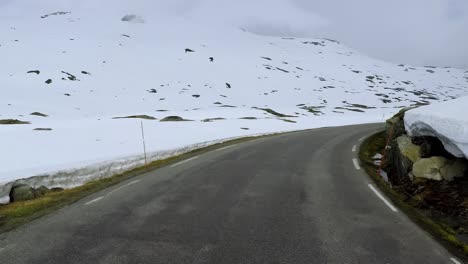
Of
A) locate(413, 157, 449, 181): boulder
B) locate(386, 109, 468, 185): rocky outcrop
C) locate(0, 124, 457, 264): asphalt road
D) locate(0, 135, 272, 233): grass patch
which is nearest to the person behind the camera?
locate(0, 124, 457, 264): asphalt road

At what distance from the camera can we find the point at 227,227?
7.39 meters

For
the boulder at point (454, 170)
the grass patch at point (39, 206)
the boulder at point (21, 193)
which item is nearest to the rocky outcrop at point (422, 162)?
the boulder at point (454, 170)

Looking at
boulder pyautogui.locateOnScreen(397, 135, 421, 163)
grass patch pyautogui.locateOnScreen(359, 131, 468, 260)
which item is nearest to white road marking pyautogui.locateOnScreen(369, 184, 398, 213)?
grass patch pyautogui.locateOnScreen(359, 131, 468, 260)

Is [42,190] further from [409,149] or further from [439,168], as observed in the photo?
[409,149]

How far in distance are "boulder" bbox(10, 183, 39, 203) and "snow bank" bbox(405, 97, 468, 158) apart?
1124 cm

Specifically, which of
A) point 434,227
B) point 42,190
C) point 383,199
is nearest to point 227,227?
point 434,227

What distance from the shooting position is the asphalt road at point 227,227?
6113 millimetres

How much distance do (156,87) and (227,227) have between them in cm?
8714

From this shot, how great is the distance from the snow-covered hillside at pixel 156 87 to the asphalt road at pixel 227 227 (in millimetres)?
5050

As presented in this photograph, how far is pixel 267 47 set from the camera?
16950 centimetres

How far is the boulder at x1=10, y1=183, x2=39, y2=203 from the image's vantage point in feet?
36.5

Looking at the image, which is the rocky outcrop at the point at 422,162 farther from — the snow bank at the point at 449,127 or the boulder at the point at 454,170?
the snow bank at the point at 449,127

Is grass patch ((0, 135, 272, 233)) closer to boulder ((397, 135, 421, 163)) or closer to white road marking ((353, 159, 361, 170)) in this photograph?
white road marking ((353, 159, 361, 170))

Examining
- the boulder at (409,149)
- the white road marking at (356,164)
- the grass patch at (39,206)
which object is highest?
the boulder at (409,149)
